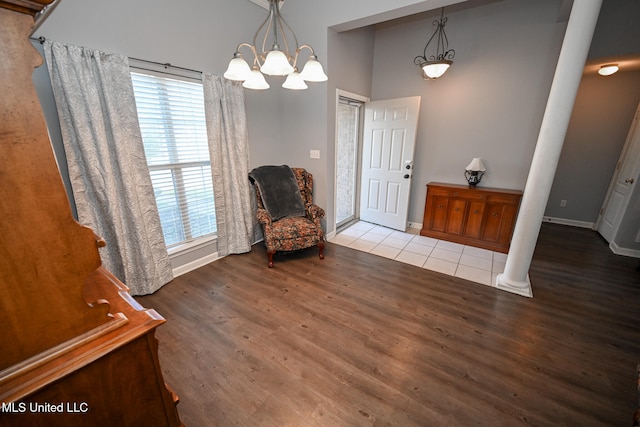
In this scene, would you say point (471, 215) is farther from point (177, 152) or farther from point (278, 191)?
point (177, 152)

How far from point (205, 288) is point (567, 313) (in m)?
3.22

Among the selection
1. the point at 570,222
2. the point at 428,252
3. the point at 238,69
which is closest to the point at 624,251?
the point at 570,222

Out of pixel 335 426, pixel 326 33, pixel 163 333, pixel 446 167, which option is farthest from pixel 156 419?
pixel 446 167

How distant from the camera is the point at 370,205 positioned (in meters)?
4.21

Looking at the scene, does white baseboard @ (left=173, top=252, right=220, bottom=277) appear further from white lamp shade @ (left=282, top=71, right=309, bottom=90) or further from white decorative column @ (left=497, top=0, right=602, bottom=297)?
white decorative column @ (left=497, top=0, right=602, bottom=297)

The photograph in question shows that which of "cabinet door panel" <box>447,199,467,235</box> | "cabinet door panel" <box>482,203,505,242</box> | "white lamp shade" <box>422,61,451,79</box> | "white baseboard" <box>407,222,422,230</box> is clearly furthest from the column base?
"white lamp shade" <box>422,61,451,79</box>

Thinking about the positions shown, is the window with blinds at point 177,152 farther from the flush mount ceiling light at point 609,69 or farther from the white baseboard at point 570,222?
the white baseboard at point 570,222

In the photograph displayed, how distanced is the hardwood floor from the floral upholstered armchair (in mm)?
278

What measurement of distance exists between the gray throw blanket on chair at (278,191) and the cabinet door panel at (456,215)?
2027mm

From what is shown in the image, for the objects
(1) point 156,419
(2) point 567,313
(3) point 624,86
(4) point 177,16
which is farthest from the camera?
(3) point 624,86

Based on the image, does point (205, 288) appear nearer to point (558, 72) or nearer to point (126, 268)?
point (126, 268)

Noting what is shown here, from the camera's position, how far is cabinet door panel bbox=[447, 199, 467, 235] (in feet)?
11.2

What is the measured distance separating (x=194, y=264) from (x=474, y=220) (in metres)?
3.50

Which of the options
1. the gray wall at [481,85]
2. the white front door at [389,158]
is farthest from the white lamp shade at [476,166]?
the white front door at [389,158]
